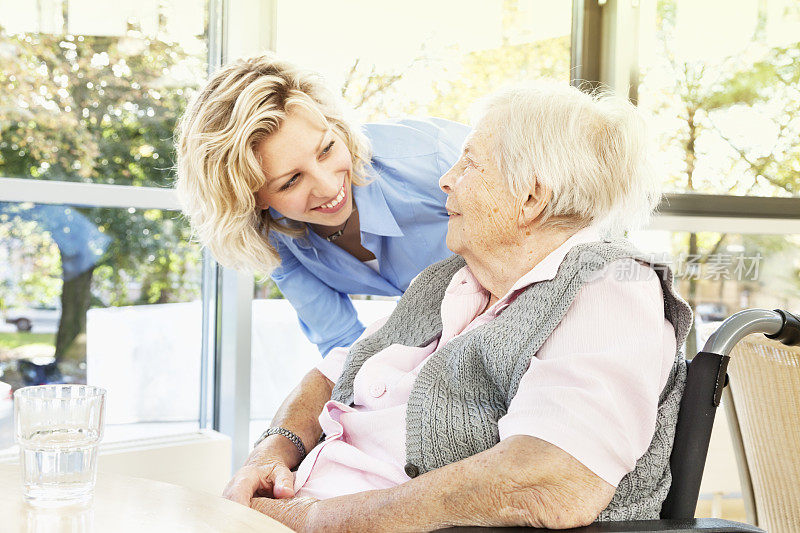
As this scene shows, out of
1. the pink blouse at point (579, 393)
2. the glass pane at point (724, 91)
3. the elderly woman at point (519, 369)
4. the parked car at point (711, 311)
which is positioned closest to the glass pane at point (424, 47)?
the glass pane at point (724, 91)

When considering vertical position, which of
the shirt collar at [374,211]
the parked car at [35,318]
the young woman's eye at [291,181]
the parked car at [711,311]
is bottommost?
the parked car at [711,311]

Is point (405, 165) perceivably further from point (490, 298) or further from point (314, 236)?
point (490, 298)

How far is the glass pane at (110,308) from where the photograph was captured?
8.03 ft

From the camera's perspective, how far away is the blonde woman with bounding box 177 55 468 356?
1810 mm

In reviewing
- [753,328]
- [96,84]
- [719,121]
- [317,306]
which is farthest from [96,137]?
[719,121]

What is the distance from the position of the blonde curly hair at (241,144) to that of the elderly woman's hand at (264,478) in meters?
0.61

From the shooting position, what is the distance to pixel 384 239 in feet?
6.71

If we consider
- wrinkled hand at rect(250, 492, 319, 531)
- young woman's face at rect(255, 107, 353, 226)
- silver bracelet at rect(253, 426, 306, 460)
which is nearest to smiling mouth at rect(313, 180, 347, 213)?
young woman's face at rect(255, 107, 353, 226)

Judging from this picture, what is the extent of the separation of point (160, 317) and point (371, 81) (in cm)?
117

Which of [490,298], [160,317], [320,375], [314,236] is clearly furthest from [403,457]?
[160,317]

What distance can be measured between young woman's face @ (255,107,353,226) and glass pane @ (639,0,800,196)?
69.1 inches

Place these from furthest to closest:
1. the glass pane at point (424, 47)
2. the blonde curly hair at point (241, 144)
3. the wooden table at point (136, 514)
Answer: the glass pane at point (424, 47)
the blonde curly hair at point (241, 144)
the wooden table at point (136, 514)

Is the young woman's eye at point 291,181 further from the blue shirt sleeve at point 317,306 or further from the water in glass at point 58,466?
the water in glass at point 58,466

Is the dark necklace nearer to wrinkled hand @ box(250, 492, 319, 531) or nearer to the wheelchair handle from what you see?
wrinkled hand @ box(250, 492, 319, 531)
